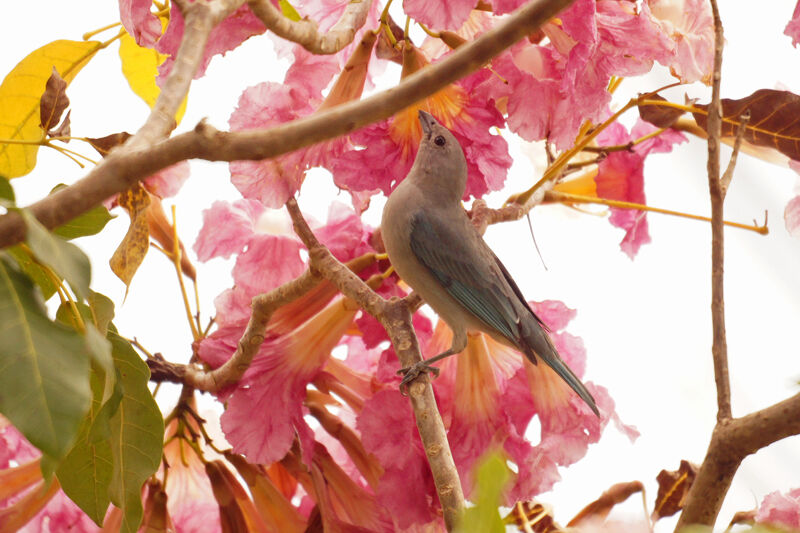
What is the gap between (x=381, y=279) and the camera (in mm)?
693

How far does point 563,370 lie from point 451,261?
0.66 feet

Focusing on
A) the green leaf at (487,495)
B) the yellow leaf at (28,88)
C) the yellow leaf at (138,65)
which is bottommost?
the green leaf at (487,495)

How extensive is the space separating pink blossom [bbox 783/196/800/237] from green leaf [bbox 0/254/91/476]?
0.58 m

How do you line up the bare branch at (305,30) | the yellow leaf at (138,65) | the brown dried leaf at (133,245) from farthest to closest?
the yellow leaf at (138,65) < the brown dried leaf at (133,245) < the bare branch at (305,30)

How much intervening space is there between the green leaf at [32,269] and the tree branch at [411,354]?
0.63 feet

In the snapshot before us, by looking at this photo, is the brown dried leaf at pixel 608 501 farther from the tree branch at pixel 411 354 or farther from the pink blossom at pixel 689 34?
the pink blossom at pixel 689 34

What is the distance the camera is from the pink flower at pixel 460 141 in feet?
2.01

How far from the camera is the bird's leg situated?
0.55m

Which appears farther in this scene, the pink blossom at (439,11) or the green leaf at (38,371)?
the pink blossom at (439,11)

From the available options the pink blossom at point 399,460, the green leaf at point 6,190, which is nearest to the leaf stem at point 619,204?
the pink blossom at point 399,460

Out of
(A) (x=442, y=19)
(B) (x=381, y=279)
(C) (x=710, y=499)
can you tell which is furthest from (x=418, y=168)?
(C) (x=710, y=499)

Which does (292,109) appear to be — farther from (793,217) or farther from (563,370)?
(793,217)

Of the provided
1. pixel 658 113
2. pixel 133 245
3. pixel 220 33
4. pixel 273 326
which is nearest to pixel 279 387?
pixel 273 326

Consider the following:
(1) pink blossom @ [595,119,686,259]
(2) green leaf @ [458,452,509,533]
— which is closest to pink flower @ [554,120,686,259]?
(1) pink blossom @ [595,119,686,259]
